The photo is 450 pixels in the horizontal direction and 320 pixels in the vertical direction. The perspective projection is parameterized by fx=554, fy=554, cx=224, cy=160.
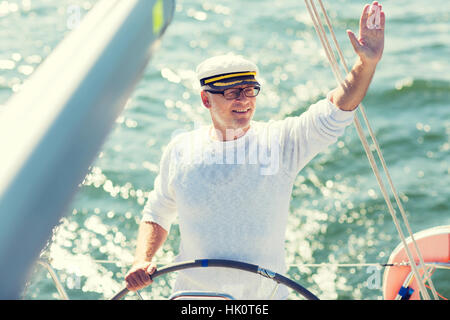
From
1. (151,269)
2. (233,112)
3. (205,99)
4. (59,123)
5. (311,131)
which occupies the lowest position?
(59,123)

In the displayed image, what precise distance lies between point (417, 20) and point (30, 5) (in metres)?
5.94

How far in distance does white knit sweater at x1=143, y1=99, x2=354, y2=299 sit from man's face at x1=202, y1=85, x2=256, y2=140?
5 centimetres

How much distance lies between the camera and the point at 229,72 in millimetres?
1896

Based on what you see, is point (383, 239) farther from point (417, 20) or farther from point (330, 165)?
point (417, 20)

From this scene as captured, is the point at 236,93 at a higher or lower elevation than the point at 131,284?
higher

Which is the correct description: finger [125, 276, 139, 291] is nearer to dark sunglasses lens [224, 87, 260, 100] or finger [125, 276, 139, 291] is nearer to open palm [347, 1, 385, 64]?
dark sunglasses lens [224, 87, 260, 100]

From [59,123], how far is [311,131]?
1300 mm

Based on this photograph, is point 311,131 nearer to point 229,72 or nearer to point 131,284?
point 229,72

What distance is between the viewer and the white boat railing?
0.51 meters

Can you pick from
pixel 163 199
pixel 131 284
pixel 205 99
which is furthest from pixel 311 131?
pixel 131 284

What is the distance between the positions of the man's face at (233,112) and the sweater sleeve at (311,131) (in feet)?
0.42

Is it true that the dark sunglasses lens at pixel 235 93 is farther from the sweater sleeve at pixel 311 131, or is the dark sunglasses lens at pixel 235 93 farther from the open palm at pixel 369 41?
the open palm at pixel 369 41

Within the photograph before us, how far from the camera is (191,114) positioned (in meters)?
6.40
